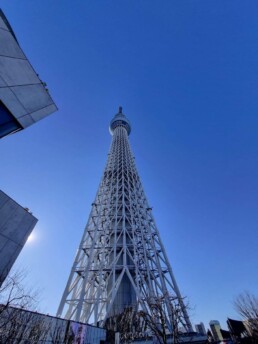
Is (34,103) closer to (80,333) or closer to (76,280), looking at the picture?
(80,333)

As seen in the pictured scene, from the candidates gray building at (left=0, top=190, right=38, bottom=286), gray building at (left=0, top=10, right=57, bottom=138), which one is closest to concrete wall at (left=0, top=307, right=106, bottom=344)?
gray building at (left=0, top=190, right=38, bottom=286)

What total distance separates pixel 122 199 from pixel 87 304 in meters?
16.1

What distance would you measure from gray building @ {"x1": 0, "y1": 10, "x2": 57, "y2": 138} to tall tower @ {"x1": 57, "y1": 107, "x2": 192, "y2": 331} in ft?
55.4

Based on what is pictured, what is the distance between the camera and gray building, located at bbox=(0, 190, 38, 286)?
27.3ft

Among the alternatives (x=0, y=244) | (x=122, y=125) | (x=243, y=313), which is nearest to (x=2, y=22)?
(x=0, y=244)

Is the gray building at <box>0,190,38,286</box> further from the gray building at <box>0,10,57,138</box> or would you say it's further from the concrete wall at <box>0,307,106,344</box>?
the gray building at <box>0,10,57,138</box>

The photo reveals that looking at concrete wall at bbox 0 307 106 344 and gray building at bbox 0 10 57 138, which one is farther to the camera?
gray building at bbox 0 10 57 138

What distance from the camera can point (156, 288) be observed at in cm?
2220

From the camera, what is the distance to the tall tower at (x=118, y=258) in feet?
64.8

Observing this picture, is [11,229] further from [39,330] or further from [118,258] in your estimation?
[118,258]

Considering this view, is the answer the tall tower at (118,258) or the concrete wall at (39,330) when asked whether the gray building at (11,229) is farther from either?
the tall tower at (118,258)

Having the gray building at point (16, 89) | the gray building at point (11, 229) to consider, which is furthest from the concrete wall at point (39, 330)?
the gray building at point (16, 89)

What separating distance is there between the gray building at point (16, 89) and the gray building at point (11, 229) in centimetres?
376

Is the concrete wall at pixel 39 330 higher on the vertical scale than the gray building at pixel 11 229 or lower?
lower
